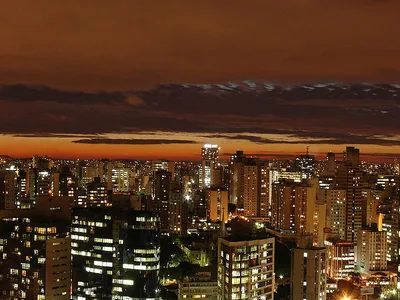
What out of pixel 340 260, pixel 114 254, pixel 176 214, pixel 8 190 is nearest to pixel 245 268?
pixel 114 254

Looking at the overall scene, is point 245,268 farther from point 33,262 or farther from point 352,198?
point 352,198

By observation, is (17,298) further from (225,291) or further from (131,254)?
(225,291)

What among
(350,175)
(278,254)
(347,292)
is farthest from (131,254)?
(350,175)

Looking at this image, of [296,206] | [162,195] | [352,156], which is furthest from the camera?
[162,195]

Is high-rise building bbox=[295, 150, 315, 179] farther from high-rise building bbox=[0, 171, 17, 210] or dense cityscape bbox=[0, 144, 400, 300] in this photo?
high-rise building bbox=[0, 171, 17, 210]

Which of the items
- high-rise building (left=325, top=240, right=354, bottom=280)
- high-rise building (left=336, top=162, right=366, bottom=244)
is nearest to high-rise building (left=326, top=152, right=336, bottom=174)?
high-rise building (left=336, top=162, right=366, bottom=244)

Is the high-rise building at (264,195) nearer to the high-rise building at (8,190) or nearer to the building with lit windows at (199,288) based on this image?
the high-rise building at (8,190)
